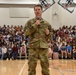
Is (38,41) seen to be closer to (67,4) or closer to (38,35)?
(38,35)

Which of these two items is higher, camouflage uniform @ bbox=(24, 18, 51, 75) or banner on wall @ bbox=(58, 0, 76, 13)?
banner on wall @ bbox=(58, 0, 76, 13)

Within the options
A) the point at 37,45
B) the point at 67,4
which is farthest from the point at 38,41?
the point at 67,4

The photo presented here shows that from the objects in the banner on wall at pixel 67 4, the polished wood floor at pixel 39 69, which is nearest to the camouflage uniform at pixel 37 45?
the polished wood floor at pixel 39 69

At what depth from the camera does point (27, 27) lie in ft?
14.5

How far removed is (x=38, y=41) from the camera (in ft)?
14.5

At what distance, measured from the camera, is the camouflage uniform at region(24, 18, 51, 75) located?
4.34 meters

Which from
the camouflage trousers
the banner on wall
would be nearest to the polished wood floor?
the camouflage trousers

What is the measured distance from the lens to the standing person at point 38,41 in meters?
4.33

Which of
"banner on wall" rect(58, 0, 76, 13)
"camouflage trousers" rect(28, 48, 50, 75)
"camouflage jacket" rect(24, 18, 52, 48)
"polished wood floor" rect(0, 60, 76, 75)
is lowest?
"polished wood floor" rect(0, 60, 76, 75)

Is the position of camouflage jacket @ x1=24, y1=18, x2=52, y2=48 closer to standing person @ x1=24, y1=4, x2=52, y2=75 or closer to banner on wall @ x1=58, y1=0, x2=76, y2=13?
standing person @ x1=24, y1=4, x2=52, y2=75

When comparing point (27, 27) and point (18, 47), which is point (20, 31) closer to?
point (18, 47)

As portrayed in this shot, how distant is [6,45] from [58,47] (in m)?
3.60

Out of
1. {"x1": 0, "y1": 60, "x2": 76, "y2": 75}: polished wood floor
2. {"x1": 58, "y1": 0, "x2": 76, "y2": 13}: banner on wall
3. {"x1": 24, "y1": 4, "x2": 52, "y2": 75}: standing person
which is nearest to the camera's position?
{"x1": 24, "y1": 4, "x2": 52, "y2": 75}: standing person

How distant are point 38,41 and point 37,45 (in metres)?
0.08
